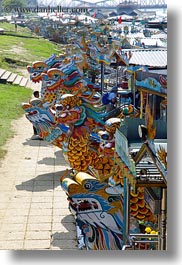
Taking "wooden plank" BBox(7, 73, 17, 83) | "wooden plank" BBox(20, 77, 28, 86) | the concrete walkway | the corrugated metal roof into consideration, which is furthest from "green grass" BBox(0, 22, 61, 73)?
the concrete walkway

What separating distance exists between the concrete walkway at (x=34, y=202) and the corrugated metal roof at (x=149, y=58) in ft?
8.11

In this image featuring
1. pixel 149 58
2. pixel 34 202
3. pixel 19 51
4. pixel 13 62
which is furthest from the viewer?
pixel 19 51

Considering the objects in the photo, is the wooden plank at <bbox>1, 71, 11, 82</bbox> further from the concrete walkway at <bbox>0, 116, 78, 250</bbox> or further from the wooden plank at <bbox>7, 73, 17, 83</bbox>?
the concrete walkway at <bbox>0, 116, 78, 250</bbox>

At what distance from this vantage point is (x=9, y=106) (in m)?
15.1

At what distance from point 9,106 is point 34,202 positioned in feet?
25.4

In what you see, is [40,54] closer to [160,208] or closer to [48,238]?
[48,238]

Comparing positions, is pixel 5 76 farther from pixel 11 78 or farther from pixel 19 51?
pixel 19 51

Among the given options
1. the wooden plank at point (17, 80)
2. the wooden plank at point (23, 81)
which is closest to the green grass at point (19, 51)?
the wooden plank at point (17, 80)

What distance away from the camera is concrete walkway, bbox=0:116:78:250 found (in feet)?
21.3

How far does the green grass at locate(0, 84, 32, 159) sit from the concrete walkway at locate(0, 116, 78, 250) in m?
0.68

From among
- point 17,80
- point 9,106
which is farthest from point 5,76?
point 9,106

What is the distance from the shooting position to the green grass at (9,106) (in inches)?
470

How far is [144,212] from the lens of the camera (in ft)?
17.2

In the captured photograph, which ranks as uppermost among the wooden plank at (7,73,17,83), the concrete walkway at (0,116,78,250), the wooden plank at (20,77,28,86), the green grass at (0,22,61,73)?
the green grass at (0,22,61,73)
